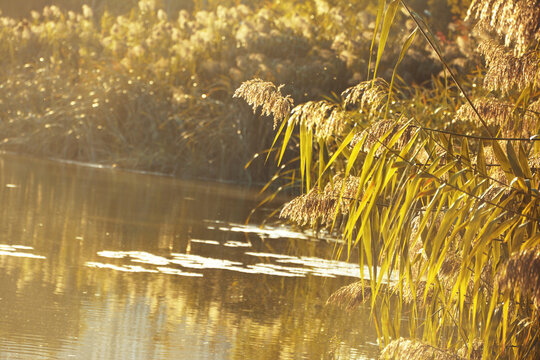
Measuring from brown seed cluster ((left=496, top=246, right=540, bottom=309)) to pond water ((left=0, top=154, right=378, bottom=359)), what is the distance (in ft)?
6.09

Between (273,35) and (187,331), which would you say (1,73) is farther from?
(187,331)

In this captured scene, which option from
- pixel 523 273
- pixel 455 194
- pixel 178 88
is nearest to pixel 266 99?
pixel 455 194

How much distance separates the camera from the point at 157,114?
16.1 m

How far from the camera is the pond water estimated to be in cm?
469

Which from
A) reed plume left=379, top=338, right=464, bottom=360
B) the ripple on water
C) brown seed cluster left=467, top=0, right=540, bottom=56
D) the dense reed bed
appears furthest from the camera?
the dense reed bed

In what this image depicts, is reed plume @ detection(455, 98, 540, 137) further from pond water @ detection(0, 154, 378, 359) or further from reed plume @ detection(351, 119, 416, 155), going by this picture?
pond water @ detection(0, 154, 378, 359)

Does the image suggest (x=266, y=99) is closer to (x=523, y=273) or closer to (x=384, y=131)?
(x=384, y=131)

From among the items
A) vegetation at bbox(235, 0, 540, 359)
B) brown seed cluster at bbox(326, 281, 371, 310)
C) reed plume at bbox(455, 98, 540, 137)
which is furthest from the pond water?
reed plume at bbox(455, 98, 540, 137)

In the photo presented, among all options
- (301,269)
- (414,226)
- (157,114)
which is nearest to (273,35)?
(157,114)

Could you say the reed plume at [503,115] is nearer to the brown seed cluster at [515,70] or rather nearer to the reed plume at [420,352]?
the brown seed cluster at [515,70]

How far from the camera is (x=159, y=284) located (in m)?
6.19

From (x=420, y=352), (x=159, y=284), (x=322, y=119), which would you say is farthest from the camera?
(x=159, y=284)

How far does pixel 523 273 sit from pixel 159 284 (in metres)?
3.59

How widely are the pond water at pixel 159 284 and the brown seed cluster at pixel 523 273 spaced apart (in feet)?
6.09
